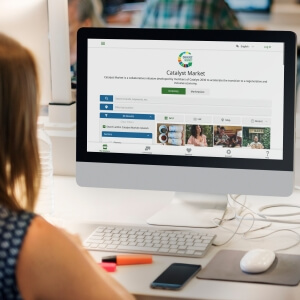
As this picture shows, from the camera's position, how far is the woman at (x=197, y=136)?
5.98ft

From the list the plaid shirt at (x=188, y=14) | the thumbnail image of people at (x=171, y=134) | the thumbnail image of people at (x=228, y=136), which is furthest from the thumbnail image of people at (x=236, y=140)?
the plaid shirt at (x=188, y=14)

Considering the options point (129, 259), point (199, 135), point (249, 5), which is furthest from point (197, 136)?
point (249, 5)

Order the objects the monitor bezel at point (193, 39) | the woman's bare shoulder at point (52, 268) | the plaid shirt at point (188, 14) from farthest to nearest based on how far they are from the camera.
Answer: the plaid shirt at point (188, 14)
the monitor bezel at point (193, 39)
the woman's bare shoulder at point (52, 268)

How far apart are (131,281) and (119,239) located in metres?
0.23

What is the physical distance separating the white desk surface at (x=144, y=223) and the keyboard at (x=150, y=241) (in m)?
0.02

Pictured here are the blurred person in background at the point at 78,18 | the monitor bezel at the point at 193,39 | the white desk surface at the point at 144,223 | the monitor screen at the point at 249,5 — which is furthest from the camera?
the monitor screen at the point at 249,5

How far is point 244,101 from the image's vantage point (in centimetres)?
181

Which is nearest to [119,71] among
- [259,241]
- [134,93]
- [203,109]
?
[134,93]

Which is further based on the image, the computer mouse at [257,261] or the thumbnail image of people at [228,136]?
the thumbnail image of people at [228,136]

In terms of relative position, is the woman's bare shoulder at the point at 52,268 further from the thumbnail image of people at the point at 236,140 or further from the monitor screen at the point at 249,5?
the monitor screen at the point at 249,5

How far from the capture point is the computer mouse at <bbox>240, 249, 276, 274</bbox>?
154 centimetres

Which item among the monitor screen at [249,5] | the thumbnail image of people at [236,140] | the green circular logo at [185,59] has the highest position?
the monitor screen at [249,5]

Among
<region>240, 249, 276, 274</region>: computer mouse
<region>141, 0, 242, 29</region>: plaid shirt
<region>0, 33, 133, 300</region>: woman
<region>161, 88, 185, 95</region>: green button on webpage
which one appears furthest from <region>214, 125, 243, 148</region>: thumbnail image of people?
<region>141, 0, 242, 29</region>: plaid shirt

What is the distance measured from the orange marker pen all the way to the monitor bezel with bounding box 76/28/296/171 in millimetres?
301
